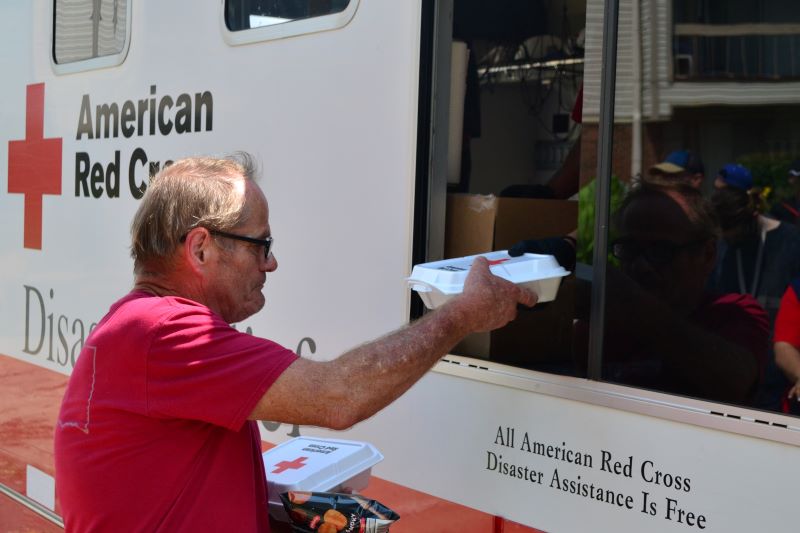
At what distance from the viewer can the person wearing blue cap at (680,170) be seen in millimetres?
2129

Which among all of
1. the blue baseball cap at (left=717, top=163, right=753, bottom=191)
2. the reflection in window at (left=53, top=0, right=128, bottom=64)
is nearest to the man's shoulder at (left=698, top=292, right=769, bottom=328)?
the blue baseball cap at (left=717, top=163, right=753, bottom=191)

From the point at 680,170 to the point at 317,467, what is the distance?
1016 millimetres

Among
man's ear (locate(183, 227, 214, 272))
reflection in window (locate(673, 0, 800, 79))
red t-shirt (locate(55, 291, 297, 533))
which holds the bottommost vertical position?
red t-shirt (locate(55, 291, 297, 533))

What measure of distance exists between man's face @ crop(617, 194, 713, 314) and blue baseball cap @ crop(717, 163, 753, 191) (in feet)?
0.37

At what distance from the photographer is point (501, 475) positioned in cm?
220

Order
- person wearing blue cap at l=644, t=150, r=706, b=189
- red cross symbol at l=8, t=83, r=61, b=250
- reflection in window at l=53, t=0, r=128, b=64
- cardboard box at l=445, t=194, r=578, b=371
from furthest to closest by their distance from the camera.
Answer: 1. red cross symbol at l=8, t=83, r=61, b=250
2. reflection in window at l=53, t=0, r=128, b=64
3. cardboard box at l=445, t=194, r=578, b=371
4. person wearing blue cap at l=644, t=150, r=706, b=189

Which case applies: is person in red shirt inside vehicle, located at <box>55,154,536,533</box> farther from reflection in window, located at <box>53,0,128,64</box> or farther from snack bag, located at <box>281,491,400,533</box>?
reflection in window, located at <box>53,0,128,64</box>

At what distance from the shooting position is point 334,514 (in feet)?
6.25

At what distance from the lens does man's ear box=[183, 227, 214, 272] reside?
1.92 m

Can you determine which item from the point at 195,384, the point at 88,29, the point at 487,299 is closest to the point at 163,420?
the point at 195,384

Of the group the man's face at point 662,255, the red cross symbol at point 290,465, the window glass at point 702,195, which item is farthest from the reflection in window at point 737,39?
the red cross symbol at point 290,465

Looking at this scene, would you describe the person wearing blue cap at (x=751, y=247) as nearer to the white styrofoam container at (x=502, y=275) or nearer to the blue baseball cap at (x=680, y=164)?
the blue baseball cap at (x=680, y=164)

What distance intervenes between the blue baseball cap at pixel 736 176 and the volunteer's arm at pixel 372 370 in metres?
0.58

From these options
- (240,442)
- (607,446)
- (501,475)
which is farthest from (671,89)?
(240,442)
